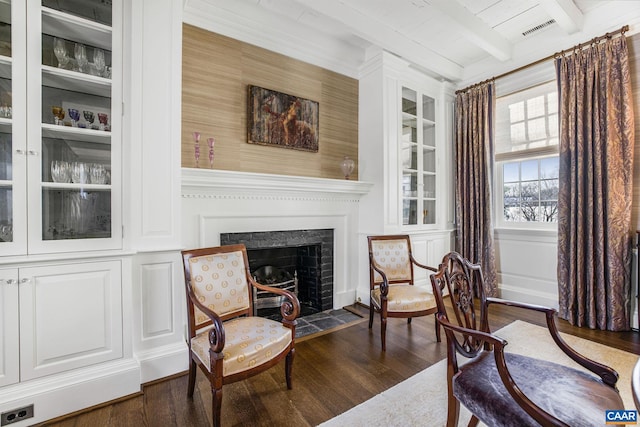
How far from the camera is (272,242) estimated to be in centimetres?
288

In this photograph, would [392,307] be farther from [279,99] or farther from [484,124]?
[484,124]

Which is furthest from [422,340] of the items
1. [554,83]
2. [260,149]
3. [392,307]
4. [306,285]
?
[554,83]

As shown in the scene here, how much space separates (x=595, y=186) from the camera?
9.14ft

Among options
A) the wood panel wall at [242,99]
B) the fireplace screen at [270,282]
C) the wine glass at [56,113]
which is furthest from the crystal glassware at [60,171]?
the fireplace screen at [270,282]

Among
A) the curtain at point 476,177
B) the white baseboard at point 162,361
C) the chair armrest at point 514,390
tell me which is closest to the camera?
the chair armrest at point 514,390

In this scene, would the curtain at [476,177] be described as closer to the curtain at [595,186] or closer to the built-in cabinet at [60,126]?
the curtain at [595,186]

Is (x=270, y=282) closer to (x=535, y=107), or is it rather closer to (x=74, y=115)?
(x=74, y=115)

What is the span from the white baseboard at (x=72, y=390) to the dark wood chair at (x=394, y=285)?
183 cm

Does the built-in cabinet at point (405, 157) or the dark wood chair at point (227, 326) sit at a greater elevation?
the built-in cabinet at point (405, 157)

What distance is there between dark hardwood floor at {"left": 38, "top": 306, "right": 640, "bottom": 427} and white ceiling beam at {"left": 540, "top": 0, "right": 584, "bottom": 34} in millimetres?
2922

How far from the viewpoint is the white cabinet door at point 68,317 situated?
1.60 m

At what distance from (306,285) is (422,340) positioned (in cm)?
137

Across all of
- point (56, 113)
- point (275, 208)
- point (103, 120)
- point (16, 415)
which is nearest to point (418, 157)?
point (275, 208)

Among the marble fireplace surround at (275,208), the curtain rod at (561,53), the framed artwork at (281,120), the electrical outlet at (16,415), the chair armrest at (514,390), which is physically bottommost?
the electrical outlet at (16,415)
